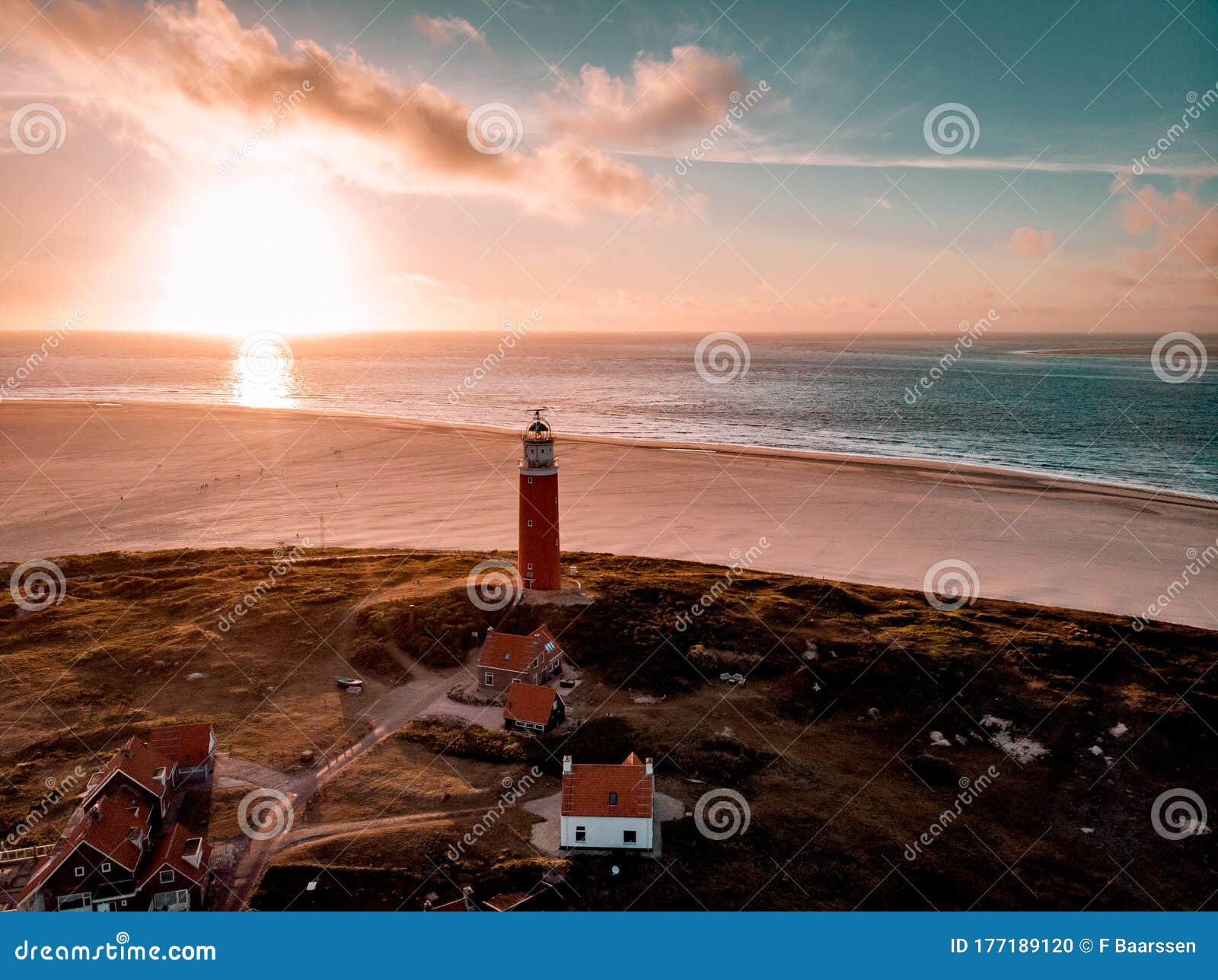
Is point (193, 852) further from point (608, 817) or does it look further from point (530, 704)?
point (530, 704)

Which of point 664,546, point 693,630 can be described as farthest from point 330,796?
point 664,546

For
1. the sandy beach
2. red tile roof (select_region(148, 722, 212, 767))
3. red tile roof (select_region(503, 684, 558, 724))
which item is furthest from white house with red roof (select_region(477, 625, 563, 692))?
the sandy beach

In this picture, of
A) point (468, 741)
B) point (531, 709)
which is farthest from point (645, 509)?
point (468, 741)

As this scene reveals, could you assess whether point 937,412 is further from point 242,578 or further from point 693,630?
point 242,578

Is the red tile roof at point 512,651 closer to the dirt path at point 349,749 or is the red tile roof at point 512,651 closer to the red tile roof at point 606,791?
the dirt path at point 349,749

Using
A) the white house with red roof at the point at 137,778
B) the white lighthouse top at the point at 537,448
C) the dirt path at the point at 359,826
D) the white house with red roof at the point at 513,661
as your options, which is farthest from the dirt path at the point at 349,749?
the white lighthouse top at the point at 537,448

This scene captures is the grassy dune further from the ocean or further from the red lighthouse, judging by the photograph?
the ocean
